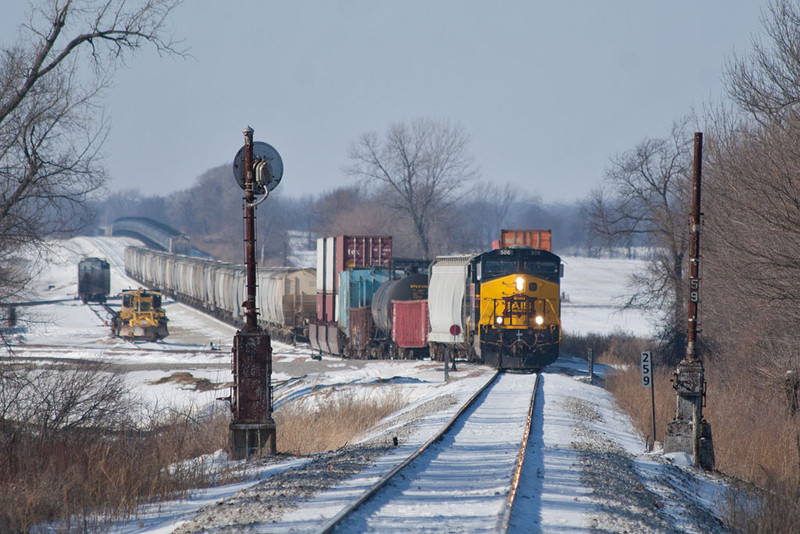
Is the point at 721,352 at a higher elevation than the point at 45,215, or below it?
below

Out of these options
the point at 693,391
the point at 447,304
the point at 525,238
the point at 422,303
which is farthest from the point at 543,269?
the point at 693,391

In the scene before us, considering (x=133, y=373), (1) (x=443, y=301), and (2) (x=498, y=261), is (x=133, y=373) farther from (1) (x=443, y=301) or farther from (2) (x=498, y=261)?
(2) (x=498, y=261)

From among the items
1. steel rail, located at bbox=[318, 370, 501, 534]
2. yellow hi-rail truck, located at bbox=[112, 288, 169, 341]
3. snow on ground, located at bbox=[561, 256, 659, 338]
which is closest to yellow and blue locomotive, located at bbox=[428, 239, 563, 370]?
steel rail, located at bbox=[318, 370, 501, 534]

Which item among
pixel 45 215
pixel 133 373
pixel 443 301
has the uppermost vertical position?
pixel 45 215

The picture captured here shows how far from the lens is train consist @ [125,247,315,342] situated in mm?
45531

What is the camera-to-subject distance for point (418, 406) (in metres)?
20.0

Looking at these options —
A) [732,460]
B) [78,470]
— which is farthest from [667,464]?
[78,470]

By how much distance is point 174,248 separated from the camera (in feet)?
379

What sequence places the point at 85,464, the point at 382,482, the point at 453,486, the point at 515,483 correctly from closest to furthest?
the point at 382,482 → the point at 515,483 → the point at 453,486 → the point at 85,464

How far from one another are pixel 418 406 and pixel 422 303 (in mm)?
10916

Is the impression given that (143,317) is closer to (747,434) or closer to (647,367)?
(647,367)

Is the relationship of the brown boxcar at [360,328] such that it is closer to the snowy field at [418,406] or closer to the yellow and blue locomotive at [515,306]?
the snowy field at [418,406]

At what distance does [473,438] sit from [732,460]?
4.29 metres

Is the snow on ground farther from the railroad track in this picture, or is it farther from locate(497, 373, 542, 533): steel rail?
the railroad track
